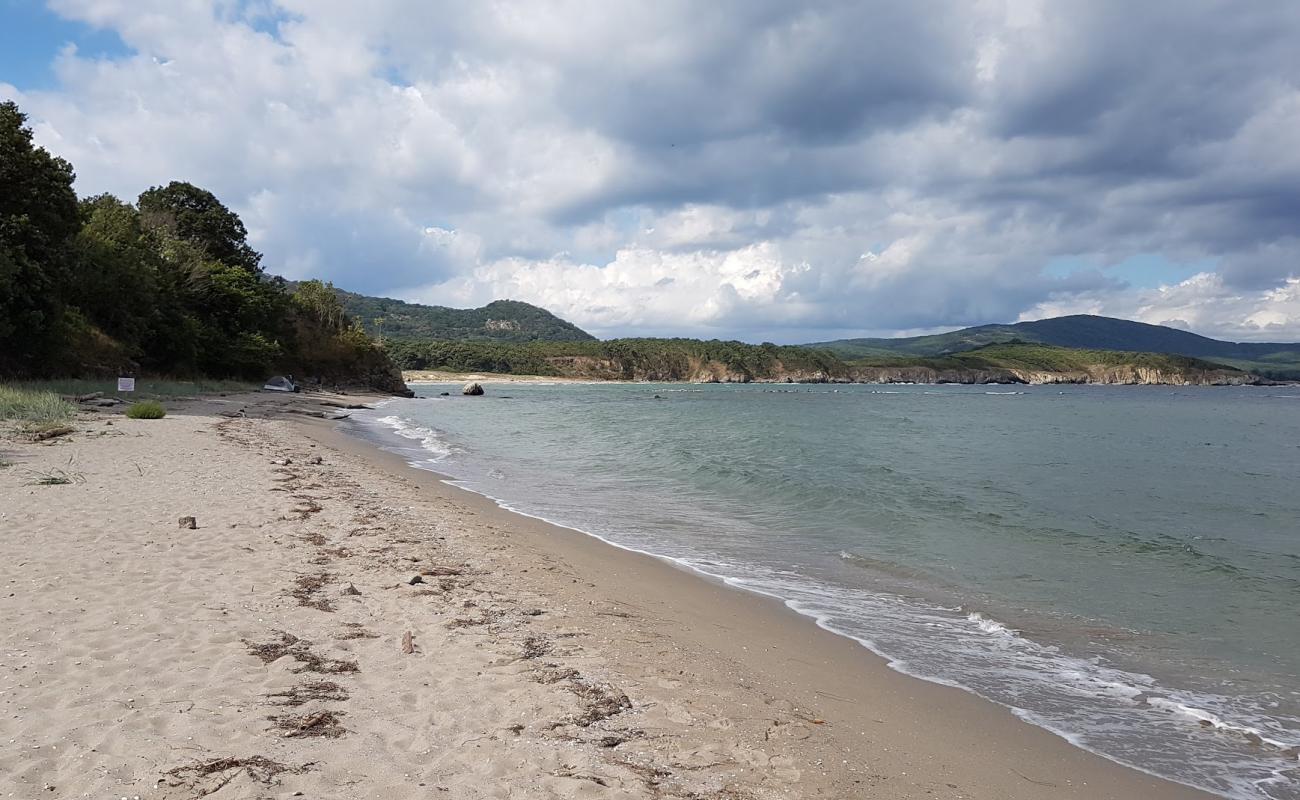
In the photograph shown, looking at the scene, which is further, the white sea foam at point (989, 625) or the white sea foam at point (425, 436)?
the white sea foam at point (425, 436)

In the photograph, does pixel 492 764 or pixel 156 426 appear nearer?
pixel 492 764

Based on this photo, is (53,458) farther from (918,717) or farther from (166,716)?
(918,717)

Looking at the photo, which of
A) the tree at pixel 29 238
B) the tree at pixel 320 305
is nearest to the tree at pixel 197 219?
the tree at pixel 320 305

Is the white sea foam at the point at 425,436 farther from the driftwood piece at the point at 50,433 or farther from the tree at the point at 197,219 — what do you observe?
the tree at the point at 197,219

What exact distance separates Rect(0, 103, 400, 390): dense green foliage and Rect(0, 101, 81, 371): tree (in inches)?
1.9

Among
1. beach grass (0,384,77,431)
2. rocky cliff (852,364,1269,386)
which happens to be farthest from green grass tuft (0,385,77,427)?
rocky cliff (852,364,1269,386)

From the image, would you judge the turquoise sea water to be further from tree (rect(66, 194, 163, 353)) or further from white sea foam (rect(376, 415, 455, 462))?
tree (rect(66, 194, 163, 353))

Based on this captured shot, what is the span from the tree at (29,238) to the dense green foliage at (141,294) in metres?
0.05

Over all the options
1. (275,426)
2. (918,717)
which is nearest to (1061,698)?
(918,717)

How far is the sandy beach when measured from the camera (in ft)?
12.7

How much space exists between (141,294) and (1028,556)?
4567cm

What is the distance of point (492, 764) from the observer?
403 centimetres

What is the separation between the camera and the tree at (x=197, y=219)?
60.1m

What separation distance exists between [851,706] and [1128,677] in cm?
304
